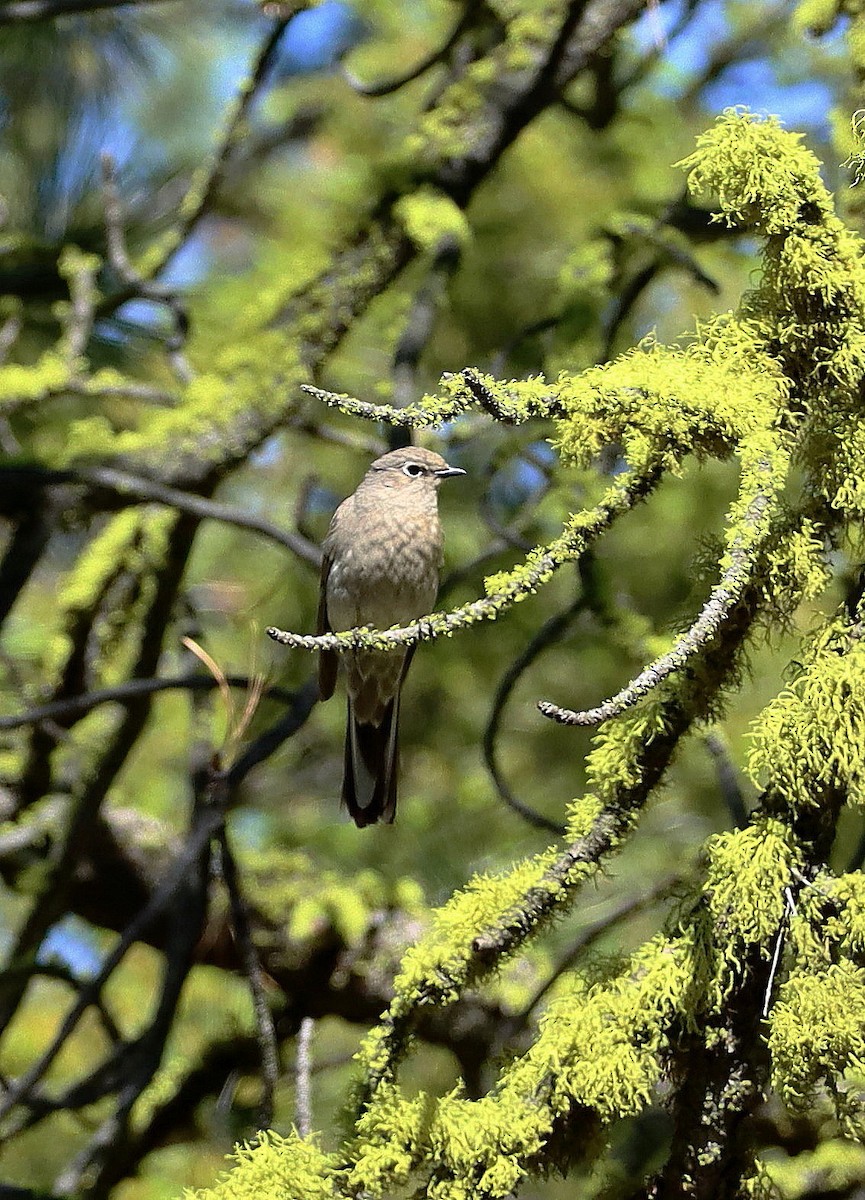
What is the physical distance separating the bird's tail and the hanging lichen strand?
1487 mm

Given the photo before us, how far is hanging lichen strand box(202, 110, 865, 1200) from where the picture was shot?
156cm

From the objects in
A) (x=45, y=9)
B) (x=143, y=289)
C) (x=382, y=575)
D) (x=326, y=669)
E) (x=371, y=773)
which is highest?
(x=45, y=9)

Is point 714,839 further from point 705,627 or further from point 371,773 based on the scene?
point 371,773

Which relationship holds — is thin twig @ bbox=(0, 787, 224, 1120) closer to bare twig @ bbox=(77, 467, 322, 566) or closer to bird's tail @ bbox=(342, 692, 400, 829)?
bird's tail @ bbox=(342, 692, 400, 829)

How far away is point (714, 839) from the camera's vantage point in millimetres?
1643

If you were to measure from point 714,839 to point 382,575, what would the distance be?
185 centimetres

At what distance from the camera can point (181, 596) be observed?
3.80 meters

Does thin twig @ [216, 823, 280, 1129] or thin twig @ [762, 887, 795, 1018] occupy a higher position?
thin twig @ [762, 887, 795, 1018]

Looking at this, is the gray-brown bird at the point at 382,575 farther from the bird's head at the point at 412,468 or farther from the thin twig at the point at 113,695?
the thin twig at the point at 113,695

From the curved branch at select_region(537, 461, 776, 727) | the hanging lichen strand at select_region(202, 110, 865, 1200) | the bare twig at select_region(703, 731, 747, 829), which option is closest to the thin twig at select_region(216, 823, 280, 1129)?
the hanging lichen strand at select_region(202, 110, 865, 1200)

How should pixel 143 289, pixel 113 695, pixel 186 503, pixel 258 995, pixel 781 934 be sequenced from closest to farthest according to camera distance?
pixel 781 934 → pixel 258 995 → pixel 113 695 → pixel 186 503 → pixel 143 289

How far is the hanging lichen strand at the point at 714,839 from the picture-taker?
156 cm

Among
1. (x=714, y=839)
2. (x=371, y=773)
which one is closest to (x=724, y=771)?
(x=371, y=773)

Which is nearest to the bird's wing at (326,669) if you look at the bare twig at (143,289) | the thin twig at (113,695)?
the thin twig at (113,695)
